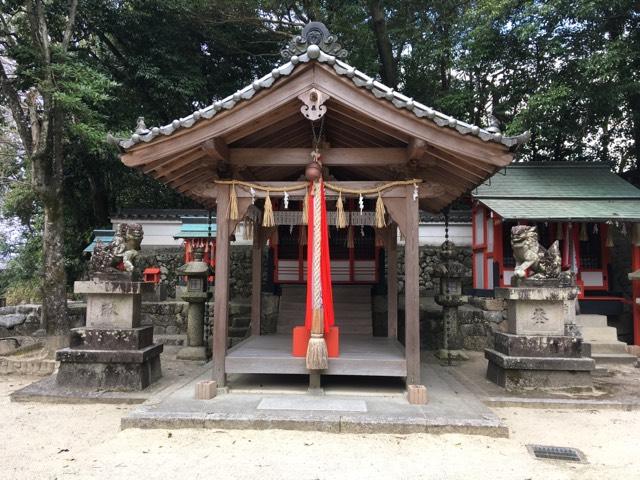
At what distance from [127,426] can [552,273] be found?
262 inches

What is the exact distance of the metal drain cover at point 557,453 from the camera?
175 inches

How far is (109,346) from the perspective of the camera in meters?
6.51

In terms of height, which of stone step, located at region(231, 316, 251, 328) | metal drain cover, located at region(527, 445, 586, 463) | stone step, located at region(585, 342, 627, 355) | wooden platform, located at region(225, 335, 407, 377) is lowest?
metal drain cover, located at region(527, 445, 586, 463)

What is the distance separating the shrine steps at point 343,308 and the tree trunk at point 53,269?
217 inches

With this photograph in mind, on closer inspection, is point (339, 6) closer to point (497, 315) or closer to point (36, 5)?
point (36, 5)

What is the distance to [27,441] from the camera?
475cm

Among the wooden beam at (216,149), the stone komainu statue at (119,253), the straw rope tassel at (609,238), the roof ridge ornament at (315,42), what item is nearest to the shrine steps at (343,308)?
the stone komainu statue at (119,253)

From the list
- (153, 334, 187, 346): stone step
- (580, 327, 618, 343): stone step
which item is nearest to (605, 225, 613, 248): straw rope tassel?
(580, 327, 618, 343): stone step

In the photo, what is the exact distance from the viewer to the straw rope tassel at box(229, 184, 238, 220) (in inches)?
231

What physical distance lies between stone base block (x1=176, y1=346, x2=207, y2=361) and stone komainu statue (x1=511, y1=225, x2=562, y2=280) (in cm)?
668

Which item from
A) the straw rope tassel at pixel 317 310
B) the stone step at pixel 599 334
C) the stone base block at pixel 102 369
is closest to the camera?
the straw rope tassel at pixel 317 310

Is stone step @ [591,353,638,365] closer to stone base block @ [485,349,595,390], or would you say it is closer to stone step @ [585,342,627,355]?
stone step @ [585,342,627,355]

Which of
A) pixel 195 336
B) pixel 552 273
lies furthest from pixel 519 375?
pixel 195 336

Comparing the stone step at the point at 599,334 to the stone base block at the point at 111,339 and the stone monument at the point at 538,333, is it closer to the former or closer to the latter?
the stone monument at the point at 538,333
